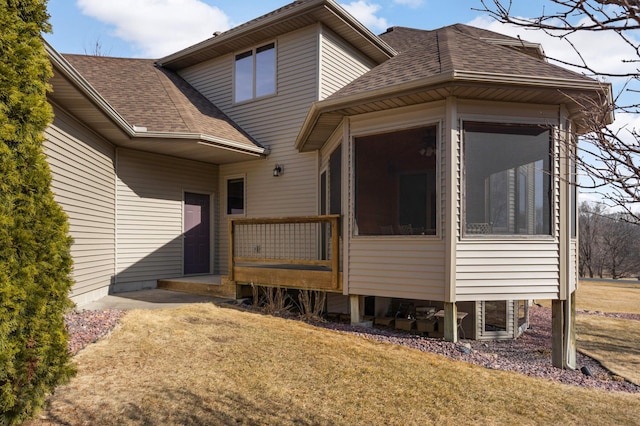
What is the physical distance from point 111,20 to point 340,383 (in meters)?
27.8

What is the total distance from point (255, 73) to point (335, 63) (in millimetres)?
1981

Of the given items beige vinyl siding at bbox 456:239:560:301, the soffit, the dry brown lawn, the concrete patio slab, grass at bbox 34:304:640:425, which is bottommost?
the dry brown lawn

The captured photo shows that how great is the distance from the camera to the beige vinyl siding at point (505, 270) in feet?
18.2

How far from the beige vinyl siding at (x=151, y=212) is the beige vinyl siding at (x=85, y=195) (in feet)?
0.93

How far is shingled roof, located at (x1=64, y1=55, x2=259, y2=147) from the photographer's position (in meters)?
8.70

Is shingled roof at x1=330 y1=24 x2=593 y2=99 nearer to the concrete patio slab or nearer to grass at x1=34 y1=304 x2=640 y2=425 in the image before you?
grass at x1=34 y1=304 x2=640 y2=425

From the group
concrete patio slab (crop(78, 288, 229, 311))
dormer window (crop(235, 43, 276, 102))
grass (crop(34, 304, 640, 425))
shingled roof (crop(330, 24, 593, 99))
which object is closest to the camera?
grass (crop(34, 304, 640, 425))

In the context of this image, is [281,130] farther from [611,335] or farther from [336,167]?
[611,335]

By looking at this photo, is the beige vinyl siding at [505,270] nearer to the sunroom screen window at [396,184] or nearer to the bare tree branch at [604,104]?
the sunroom screen window at [396,184]

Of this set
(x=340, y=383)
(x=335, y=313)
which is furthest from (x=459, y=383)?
(x=335, y=313)

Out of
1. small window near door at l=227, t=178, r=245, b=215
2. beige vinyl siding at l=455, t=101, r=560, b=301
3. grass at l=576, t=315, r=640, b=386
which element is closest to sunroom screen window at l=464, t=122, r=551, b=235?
beige vinyl siding at l=455, t=101, r=560, b=301

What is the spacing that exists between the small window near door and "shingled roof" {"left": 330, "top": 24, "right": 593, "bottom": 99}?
15.6 feet

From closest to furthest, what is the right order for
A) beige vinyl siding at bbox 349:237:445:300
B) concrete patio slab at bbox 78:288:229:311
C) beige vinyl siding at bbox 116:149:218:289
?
1. beige vinyl siding at bbox 349:237:445:300
2. concrete patio slab at bbox 78:288:229:311
3. beige vinyl siding at bbox 116:149:218:289

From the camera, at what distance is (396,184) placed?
7742 millimetres
